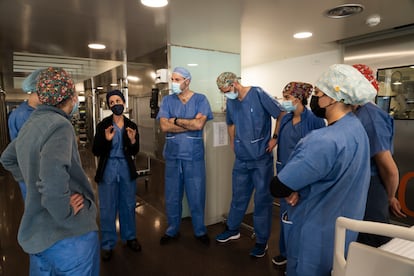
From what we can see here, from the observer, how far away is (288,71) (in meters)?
4.14

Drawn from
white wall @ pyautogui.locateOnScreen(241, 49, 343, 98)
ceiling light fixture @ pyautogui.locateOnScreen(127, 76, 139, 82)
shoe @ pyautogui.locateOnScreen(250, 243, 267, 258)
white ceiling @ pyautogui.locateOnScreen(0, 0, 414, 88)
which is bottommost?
shoe @ pyautogui.locateOnScreen(250, 243, 267, 258)

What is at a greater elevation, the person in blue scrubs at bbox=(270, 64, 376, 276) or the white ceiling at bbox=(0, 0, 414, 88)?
the white ceiling at bbox=(0, 0, 414, 88)

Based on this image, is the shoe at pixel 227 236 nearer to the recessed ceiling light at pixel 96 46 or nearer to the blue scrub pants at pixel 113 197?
the blue scrub pants at pixel 113 197

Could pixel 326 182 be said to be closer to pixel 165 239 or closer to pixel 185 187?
pixel 185 187

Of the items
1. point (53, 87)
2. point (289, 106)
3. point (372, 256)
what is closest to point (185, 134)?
point (289, 106)

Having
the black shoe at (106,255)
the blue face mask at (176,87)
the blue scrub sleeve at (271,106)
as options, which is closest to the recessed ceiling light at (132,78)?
the blue face mask at (176,87)

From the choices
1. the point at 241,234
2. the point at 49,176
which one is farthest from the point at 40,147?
the point at 241,234

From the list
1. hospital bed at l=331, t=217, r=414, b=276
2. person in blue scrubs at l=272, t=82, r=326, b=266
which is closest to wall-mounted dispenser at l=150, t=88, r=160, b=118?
person in blue scrubs at l=272, t=82, r=326, b=266

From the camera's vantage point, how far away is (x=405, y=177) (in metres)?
2.82

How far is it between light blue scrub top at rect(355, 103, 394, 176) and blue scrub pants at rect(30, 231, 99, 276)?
151 centimetres

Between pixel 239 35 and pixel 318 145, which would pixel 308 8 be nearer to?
pixel 239 35

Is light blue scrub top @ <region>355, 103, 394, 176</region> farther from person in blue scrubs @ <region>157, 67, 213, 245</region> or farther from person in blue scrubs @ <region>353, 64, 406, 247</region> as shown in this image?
person in blue scrubs @ <region>157, 67, 213, 245</region>

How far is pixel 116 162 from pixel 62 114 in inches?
44.2

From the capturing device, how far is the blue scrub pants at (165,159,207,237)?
8.21 ft
